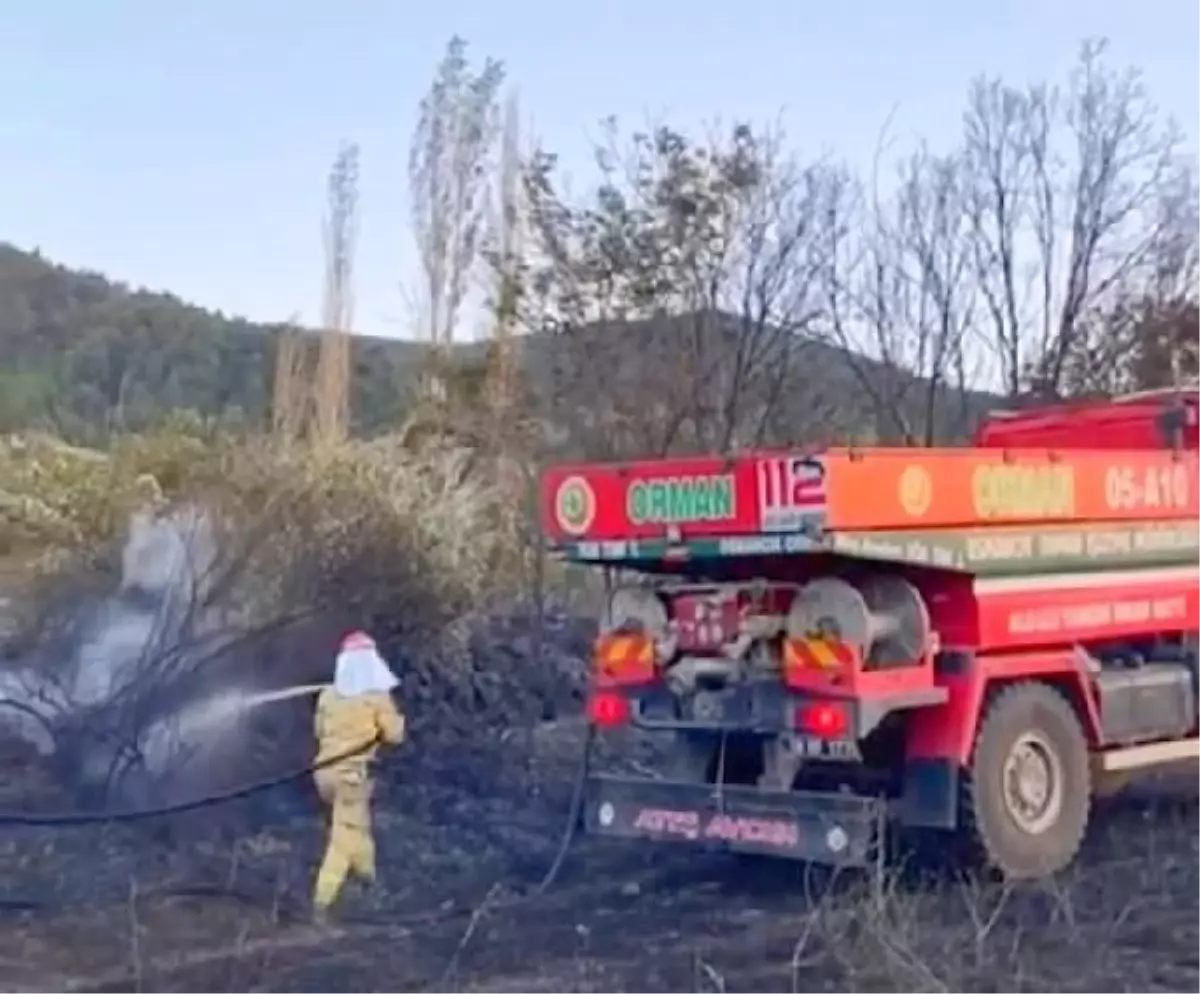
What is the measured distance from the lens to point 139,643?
12.7 metres

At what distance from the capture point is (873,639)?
9758mm

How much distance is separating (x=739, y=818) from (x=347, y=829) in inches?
73.5

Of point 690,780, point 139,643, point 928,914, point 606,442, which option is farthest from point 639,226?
point 928,914

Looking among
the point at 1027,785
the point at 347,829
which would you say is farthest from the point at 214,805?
the point at 1027,785

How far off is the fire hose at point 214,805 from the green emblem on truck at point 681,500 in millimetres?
1365

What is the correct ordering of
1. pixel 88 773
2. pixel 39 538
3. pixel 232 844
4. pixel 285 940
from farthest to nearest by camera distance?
pixel 39 538 → pixel 88 773 → pixel 232 844 → pixel 285 940

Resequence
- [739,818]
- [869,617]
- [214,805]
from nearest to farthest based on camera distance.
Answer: [869,617] < [739,818] < [214,805]

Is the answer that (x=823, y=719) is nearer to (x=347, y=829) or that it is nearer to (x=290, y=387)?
(x=347, y=829)

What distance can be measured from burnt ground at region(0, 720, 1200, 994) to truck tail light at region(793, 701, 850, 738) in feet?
2.21

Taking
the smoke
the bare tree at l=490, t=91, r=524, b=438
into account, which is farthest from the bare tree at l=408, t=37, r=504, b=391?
the smoke

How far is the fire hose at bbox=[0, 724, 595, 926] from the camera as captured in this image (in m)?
9.98

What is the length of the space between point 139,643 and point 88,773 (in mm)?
821

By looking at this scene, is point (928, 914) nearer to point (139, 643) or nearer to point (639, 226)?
point (139, 643)

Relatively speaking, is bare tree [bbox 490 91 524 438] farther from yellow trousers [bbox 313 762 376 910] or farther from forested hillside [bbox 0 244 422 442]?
yellow trousers [bbox 313 762 376 910]
